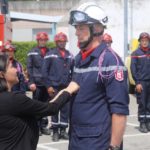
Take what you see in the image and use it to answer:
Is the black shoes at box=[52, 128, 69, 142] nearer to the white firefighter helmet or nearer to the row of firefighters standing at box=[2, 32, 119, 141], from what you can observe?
the row of firefighters standing at box=[2, 32, 119, 141]

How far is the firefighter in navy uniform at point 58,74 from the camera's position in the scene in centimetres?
976

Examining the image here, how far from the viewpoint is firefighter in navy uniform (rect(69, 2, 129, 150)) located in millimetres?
4195

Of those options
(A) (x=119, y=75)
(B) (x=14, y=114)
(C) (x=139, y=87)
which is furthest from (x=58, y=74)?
(B) (x=14, y=114)

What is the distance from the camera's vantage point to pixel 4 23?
12.5m

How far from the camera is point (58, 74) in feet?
32.0

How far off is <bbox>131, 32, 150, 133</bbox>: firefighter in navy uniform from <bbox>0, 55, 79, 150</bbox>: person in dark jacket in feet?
20.8

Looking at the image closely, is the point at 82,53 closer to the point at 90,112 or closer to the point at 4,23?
the point at 90,112

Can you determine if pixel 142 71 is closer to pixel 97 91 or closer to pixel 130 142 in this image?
pixel 130 142

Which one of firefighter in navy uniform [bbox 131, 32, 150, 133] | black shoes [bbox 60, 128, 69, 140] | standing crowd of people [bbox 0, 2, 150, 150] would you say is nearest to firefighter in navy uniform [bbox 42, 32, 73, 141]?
black shoes [bbox 60, 128, 69, 140]

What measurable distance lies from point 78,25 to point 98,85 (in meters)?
0.52

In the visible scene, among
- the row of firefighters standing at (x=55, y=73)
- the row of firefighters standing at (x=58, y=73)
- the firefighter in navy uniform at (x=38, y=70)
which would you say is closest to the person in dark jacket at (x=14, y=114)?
the row of firefighters standing at (x=55, y=73)

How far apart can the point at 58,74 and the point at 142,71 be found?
5.72 feet

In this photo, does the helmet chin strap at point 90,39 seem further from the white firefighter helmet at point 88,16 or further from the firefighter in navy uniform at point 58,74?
the firefighter in navy uniform at point 58,74

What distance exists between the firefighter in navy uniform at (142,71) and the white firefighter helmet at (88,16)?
5948 mm
